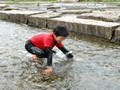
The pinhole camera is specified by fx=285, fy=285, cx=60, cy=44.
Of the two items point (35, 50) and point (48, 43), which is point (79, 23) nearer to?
point (35, 50)

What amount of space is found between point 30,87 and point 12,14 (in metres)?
6.88

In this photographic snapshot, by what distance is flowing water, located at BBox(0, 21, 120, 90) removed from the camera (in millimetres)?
4234

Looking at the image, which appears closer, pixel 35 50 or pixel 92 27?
pixel 35 50

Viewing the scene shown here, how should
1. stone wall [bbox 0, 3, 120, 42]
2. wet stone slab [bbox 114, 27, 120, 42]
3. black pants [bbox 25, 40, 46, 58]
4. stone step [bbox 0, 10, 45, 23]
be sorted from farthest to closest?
stone step [bbox 0, 10, 45, 23] < stone wall [bbox 0, 3, 120, 42] < wet stone slab [bbox 114, 27, 120, 42] < black pants [bbox 25, 40, 46, 58]

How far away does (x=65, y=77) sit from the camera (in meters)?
4.59

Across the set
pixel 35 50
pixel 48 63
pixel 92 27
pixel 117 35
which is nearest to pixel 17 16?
pixel 92 27

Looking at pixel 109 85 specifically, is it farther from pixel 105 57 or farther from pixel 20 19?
pixel 20 19

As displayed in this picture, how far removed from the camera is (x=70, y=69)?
5.00 metres

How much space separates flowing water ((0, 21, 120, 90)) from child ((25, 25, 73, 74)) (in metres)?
0.20

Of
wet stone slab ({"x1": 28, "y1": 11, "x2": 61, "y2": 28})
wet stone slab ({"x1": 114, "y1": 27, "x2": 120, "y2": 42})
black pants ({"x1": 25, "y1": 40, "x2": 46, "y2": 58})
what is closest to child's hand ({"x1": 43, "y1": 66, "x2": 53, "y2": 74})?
black pants ({"x1": 25, "y1": 40, "x2": 46, "y2": 58})

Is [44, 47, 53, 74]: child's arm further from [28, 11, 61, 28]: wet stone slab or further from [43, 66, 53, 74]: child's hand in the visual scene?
[28, 11, 61, 28]: wet stone slab

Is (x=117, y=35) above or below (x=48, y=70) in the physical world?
above

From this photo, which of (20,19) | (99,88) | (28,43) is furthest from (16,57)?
(20,19)

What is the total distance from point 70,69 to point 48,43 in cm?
60
